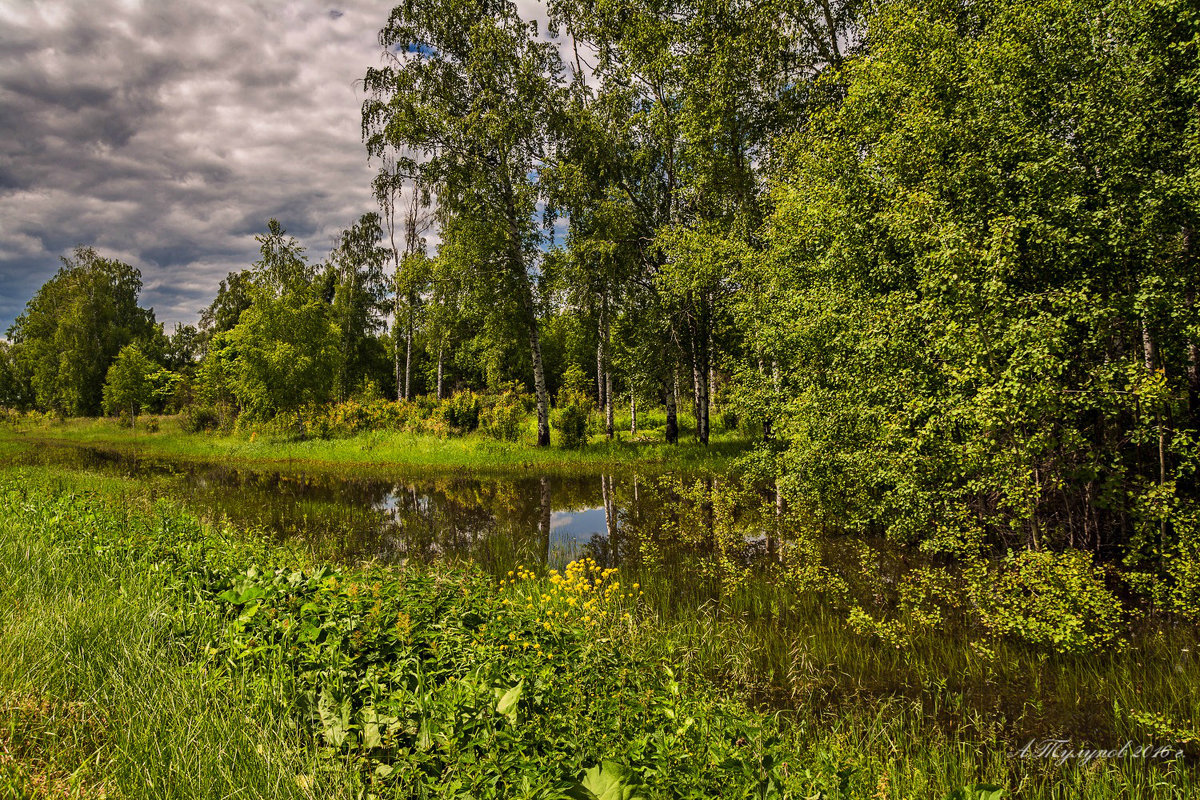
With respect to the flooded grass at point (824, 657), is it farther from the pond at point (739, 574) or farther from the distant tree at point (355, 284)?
the distant tree at point (355, 284)

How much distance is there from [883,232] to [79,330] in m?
68.0

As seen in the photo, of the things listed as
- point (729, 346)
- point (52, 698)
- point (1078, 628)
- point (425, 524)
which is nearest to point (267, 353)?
point (425, 524)

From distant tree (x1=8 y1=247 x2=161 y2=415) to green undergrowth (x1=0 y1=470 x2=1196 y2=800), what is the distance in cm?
5752

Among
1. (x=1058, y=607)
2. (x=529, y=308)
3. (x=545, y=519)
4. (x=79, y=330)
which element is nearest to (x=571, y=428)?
(x=529, y=308)

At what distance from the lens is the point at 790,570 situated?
7781 millimetres

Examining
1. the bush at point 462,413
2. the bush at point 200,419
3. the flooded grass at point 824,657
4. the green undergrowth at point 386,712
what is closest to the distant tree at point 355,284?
the bush at point 200,419

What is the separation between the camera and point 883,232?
891 centimetres

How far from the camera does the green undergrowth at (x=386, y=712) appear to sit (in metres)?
2.47

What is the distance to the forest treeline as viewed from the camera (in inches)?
250

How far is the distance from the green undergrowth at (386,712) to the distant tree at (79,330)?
57520 millimetres

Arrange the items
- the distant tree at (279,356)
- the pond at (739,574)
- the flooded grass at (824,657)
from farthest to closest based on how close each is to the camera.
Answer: the distant tree at (279,356) < the pond at (739,574) < the flooded grass at (824,657)

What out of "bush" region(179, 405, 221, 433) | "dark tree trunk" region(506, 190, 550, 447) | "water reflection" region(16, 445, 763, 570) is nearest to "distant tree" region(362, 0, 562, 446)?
"dark tree trunk" region(506, 190, 550, 447)

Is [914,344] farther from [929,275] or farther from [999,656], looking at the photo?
[999,656]

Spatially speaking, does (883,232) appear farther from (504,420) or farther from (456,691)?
(504,420)
